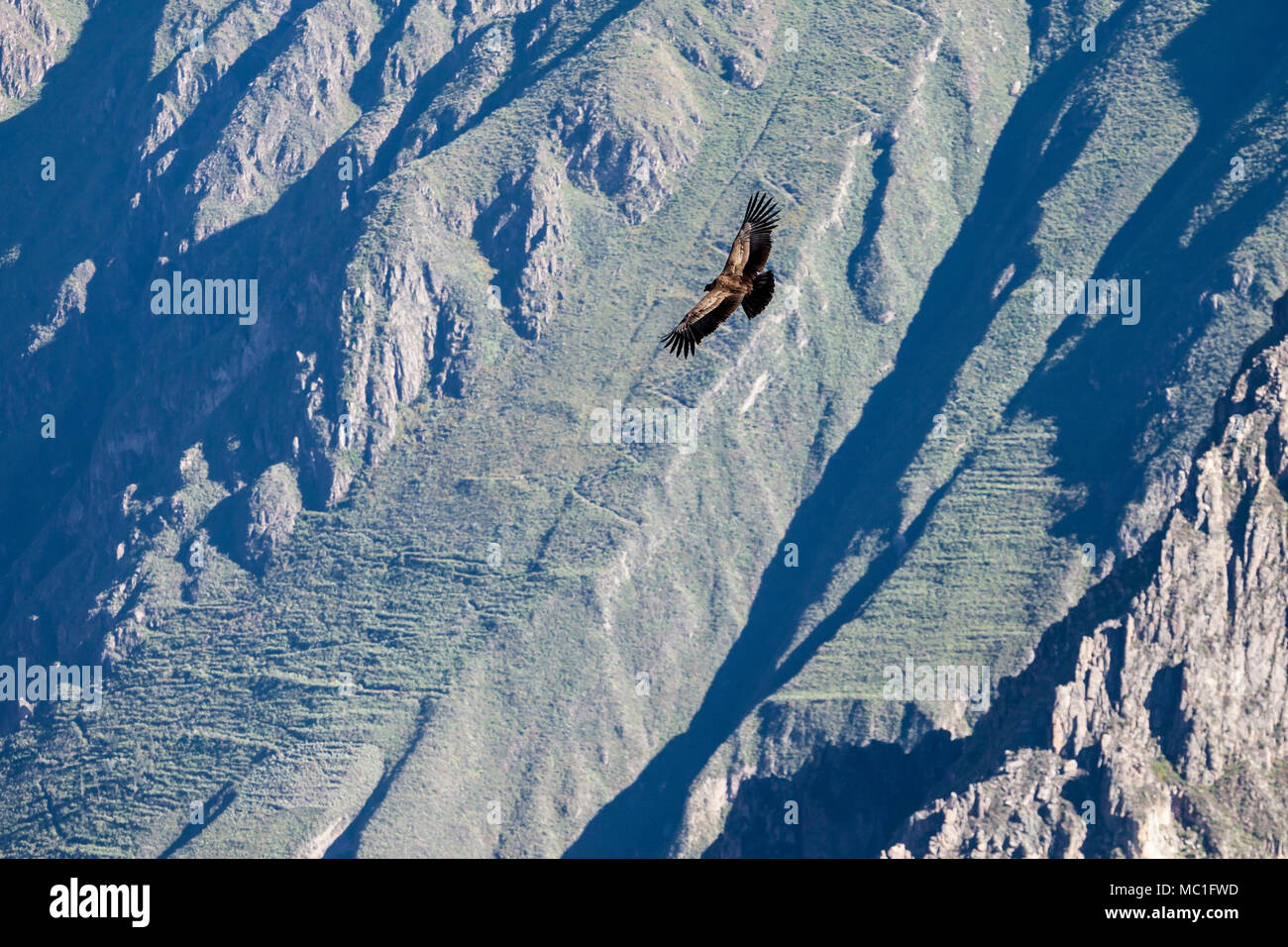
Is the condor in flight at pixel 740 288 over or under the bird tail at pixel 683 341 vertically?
over

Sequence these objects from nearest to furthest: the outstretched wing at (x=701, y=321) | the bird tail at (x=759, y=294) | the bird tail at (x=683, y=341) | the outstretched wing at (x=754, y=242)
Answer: the bird tail at (x=683, y=341)
the outstretched wing at (x=701, y=321)
the bird tail at (x=759, y=294)
the outstretched wing at (x=754, y=242)

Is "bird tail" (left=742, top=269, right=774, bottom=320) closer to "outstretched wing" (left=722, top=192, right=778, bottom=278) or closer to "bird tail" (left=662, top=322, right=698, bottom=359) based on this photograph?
"outstretched wing" (left=722, top=192, right=778, bottom=278)

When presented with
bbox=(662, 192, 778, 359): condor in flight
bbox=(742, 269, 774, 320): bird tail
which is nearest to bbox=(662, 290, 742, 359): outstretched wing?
bbox=(662, 192, 778, 359): condor in flight

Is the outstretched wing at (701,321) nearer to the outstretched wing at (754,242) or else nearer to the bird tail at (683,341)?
the bird tail at (683,341)

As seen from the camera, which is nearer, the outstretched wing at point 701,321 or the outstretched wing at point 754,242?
the outstretched wing at point 701,321

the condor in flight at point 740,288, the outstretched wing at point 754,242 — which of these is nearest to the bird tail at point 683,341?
the condor in flight at point 740,288
